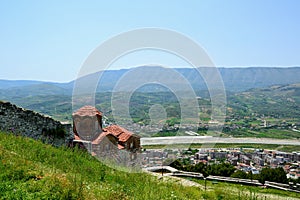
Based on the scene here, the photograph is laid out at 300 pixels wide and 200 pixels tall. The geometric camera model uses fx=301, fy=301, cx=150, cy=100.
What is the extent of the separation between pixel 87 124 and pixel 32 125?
2.91m

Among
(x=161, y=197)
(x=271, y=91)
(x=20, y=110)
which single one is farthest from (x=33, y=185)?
(x=271, y=91)

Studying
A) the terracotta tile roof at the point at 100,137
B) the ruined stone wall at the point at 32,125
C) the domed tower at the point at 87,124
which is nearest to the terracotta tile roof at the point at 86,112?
the domed tower at the point at 87,124

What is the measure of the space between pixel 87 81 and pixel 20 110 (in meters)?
3.83

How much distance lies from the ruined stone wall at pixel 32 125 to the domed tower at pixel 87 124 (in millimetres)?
1197

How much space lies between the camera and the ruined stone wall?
11.3 metres

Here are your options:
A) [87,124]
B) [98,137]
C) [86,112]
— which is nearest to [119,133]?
[98,137]

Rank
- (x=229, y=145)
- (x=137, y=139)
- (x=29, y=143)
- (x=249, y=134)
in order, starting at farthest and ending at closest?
(x=249, y=134), (x=229, y=145), (x=137, y=139), (x=29, y=143)

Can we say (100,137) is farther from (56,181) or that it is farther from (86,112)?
(56,181)

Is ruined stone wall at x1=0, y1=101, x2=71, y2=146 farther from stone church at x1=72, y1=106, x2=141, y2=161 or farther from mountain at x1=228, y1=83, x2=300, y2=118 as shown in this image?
mountain at x1=228, y1=83, x2=300, y2=118

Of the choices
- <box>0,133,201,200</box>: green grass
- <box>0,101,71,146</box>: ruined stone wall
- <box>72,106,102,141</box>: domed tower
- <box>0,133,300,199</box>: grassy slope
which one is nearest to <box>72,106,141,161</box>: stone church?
<box>72,106,102,141</box>: domed tower

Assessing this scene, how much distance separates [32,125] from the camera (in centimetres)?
1194

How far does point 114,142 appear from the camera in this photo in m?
14.3

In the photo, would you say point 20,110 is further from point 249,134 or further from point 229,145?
point 249,134

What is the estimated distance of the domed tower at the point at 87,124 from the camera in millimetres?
14148
